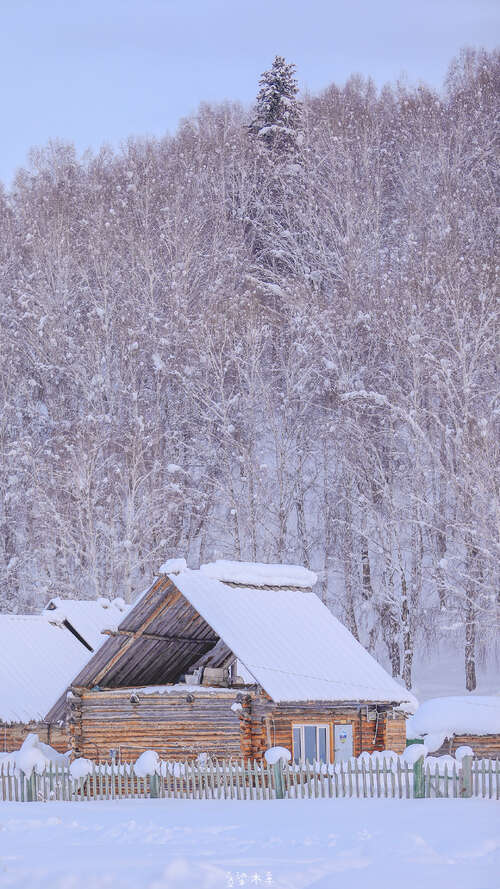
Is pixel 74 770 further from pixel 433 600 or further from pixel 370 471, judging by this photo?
pixel 433 600

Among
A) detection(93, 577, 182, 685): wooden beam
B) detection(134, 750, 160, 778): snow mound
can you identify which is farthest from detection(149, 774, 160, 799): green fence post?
detection(93, 577, 182, 685): wooden beam

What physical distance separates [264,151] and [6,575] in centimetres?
2692

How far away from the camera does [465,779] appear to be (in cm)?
2117

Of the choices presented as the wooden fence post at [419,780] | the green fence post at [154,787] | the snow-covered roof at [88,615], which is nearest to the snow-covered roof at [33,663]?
the snow-covered roof at [88,615]

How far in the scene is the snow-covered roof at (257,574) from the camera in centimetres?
2850

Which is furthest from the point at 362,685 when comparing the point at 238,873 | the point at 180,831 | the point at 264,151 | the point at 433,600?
the point at 264,151

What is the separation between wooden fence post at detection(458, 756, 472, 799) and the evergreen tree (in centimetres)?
4664

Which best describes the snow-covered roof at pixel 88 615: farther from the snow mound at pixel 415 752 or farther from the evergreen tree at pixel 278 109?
the evergreen tree at pixel 278 109

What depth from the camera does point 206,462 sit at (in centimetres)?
5206

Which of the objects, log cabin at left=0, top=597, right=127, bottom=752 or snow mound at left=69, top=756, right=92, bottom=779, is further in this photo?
log cabin at left=0, top=597, right=127, bottom=752

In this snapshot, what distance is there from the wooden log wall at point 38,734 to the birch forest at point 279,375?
985 centimetres

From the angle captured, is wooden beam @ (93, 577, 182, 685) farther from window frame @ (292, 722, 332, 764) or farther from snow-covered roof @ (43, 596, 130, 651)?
snow-covered roof @ (43, 596, 130, 651)

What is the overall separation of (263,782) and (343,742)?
5.86 meters

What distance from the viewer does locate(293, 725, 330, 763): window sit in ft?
86.7
